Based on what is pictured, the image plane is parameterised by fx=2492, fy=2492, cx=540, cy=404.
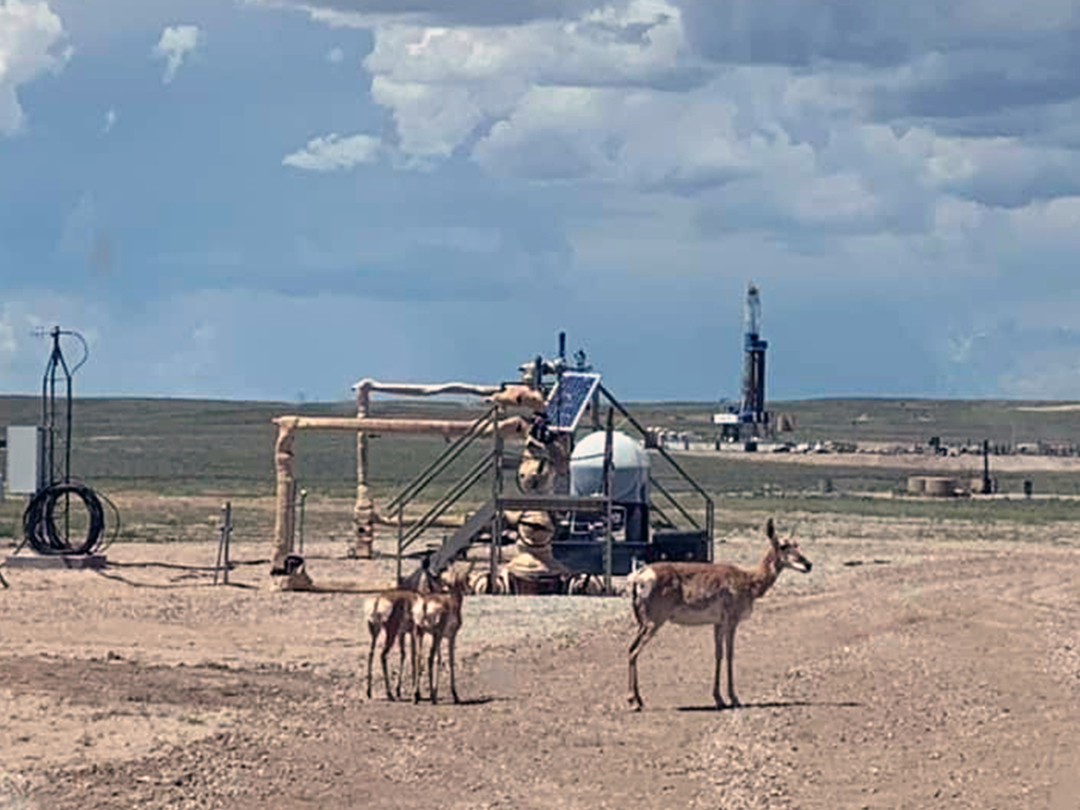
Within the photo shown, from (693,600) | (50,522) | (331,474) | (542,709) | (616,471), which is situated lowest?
(542,709)

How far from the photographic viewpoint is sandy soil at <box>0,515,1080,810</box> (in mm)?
17359

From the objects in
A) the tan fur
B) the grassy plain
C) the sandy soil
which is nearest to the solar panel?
the sandy soil

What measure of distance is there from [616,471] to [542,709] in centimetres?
1666

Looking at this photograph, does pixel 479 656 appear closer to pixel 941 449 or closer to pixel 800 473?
pixel 800 473

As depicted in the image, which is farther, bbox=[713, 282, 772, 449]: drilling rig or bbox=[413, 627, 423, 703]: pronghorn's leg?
bbox=[713, 282, 772, 449]: drilling rig

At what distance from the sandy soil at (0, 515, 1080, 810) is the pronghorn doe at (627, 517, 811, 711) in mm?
522

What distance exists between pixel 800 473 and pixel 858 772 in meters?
87.9

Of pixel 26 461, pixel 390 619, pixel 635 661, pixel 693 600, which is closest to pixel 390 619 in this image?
pixel 390 619

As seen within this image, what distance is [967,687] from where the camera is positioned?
23.8 m

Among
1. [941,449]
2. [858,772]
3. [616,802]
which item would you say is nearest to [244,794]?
[616,802]

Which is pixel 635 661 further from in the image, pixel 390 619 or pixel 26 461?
pixel 26 461

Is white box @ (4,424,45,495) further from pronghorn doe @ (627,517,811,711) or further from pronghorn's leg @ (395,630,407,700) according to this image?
pronghorn doe @ (627,517,811,711)

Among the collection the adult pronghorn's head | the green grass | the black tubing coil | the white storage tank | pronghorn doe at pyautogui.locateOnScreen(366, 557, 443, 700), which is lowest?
pronghorn doe at pyautogui.locateOnScreen(366, 557, 443, 700)

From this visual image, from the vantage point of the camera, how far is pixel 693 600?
22.0 metres
